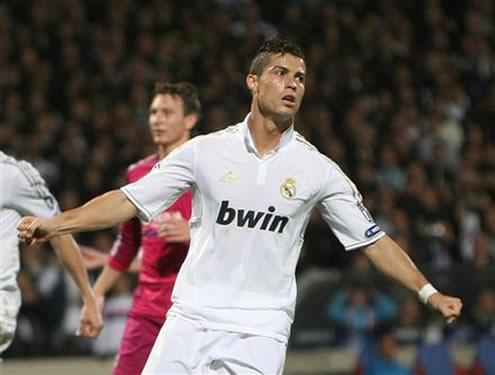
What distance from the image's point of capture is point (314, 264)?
38.0ft

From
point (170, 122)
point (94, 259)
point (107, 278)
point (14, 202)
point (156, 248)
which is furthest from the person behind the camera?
point (94, 259)

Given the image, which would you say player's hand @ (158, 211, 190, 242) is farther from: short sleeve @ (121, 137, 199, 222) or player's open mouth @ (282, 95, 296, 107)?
player's open mouth @ (282, 95, 296, 107)

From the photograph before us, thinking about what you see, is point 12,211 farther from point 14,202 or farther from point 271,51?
point 271,51

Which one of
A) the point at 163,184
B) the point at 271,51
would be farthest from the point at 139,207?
the point at 271,51

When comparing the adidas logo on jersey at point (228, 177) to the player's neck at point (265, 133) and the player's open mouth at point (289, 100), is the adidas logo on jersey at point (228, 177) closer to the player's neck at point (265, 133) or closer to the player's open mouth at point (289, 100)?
the player's neck at point (265, 133)

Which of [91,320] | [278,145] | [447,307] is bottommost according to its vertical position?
[91,320]

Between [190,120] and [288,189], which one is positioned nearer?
[288,189]

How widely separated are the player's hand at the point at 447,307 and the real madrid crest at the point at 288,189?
72 centimetres

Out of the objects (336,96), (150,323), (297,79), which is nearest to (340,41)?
(336,96)

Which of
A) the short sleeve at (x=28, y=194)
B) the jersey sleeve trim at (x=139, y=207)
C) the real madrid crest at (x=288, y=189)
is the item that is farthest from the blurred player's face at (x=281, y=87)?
the short sleeve at (x=28, y=194)

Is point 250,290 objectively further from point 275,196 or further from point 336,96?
point 336,96

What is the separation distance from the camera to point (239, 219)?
495cm

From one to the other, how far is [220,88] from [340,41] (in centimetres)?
215

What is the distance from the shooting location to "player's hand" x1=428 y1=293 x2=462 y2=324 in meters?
4.87
